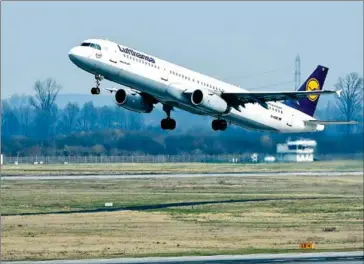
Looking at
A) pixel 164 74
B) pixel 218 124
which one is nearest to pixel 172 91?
pixel 164 74

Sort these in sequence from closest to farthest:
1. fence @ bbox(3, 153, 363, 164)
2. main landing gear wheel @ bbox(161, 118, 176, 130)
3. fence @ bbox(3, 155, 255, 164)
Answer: main landing gear wheel @ bbox(161, 118, 176, 130) → fence @ bbox(3, 153, 363, 164) → fence @ bbox(3, 155, 255, 164)

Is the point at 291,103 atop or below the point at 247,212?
atop

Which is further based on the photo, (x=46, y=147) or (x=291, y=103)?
(x=46, y=147)

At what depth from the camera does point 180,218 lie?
81062 mm

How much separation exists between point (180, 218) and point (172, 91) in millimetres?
14989

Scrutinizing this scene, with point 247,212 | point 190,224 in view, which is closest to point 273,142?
point 247,212

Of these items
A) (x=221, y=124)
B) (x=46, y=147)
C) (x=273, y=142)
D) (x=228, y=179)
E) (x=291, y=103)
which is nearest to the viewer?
(x=221, y=124)

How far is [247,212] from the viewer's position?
85.7 metres

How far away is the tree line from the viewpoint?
317 feet

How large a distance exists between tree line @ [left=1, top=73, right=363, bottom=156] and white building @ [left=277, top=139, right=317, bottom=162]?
1.39 m

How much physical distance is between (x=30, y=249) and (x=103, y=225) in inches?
483

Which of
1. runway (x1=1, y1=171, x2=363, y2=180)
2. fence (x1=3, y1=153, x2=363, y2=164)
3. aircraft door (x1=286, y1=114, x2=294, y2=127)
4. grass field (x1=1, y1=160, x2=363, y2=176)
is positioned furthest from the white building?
aircraft door (x1=286, y1=114, x2=294, y2=127)

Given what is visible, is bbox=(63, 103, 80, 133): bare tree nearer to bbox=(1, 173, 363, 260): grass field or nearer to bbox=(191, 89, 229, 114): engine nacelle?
bbox=(1, 173, 363, 260): grass field

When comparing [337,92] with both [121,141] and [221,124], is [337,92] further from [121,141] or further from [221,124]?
[121,141]
